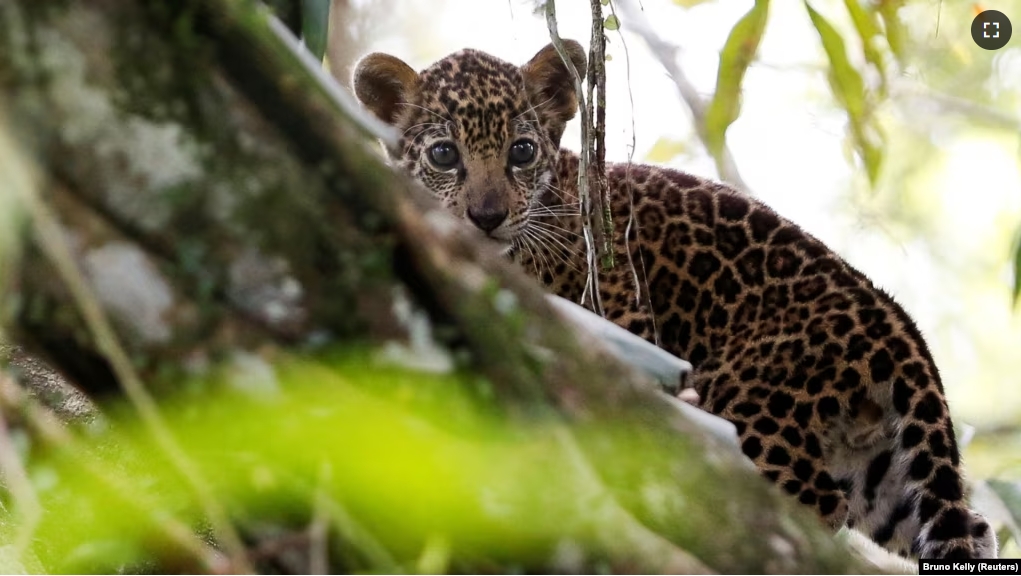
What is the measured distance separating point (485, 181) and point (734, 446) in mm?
1568

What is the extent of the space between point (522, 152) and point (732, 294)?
655 millimetres

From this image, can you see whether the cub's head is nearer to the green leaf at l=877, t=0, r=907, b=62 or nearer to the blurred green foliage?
the green leaf at l=877, t=0, r=907, b=62

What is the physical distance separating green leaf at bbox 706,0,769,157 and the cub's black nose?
1.85 feet

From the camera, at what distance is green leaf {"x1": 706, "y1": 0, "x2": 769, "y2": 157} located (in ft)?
7.75

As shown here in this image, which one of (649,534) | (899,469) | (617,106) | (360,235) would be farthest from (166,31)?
(899,469)

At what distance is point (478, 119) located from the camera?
2773 mm

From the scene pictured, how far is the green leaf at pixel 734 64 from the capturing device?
236 centimetres

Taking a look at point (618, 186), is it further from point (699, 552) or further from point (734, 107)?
point (699, 552)

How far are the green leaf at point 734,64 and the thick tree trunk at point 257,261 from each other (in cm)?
135

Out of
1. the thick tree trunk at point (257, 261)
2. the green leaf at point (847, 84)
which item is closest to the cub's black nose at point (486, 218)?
the green leaf at point (847, 84)

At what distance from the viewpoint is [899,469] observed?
233 centimetres

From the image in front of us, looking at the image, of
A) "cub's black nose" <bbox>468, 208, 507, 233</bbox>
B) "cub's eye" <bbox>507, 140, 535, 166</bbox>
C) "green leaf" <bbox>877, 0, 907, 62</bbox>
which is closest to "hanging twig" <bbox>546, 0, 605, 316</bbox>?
"cub's black nose" <bbox>468, 208, 507, 233</bbox>

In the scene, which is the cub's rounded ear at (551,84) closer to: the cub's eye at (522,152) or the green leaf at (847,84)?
the cub's eye at (522,152)
